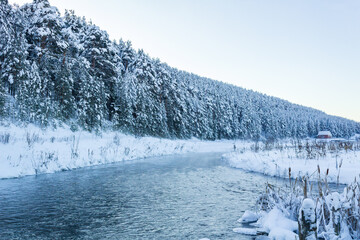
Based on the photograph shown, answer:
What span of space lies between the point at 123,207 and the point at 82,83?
23.2m

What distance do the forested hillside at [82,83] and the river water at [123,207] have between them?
46.0ft

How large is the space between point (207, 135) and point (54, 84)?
120 feet

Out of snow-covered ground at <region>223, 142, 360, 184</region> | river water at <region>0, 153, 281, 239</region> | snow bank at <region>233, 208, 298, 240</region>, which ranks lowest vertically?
river water at <region>0, 153, 281, 239</region>

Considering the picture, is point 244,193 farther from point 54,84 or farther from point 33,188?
point 54,84

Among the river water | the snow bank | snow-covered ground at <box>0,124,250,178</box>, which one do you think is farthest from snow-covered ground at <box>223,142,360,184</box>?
snow-covered ground at <box>0,124,250,178</box>

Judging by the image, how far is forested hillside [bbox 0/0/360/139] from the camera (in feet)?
70.7

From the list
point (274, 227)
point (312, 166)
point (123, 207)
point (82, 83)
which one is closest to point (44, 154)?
point (123, 207)

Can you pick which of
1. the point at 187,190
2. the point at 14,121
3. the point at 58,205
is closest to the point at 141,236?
the point at 58,205

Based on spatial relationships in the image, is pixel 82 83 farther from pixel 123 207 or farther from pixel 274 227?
pixel 274 227

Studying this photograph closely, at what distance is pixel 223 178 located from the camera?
11477mm

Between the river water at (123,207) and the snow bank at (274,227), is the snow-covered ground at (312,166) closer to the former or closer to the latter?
the river water at (123,207)

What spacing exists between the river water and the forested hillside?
14.0 m

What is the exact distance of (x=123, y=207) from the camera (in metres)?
6.97

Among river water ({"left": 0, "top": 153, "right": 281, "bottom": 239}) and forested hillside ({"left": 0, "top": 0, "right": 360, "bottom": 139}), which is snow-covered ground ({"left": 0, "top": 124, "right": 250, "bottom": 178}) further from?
forested hillside ({"left": 0, "top": 0, "right": 360, "bottom": 139})
